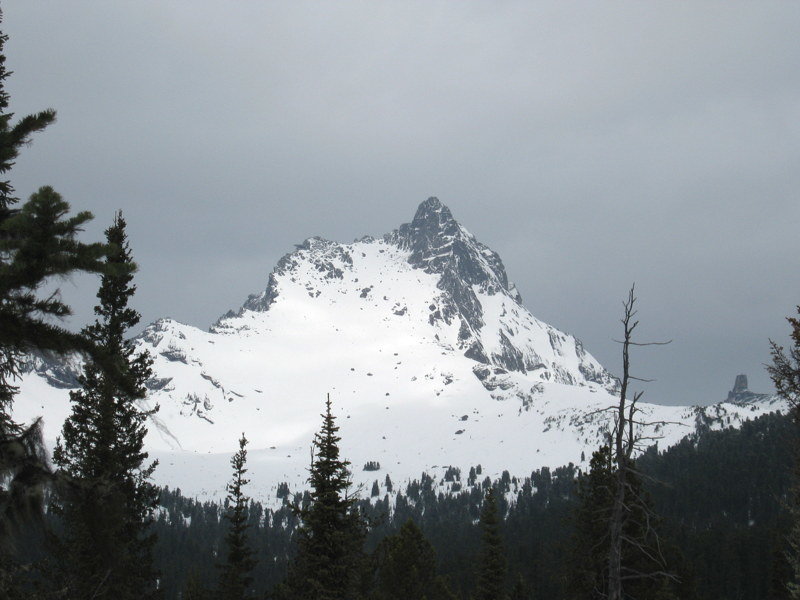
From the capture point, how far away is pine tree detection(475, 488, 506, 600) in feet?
118

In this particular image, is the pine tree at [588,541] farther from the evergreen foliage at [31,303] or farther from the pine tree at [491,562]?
the evergreen foliage at [31,303]

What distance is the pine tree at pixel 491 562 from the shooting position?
3600cm

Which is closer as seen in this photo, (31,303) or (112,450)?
(31,303)

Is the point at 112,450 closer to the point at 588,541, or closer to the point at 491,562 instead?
the point at 588,541

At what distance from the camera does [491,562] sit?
36.5 meters

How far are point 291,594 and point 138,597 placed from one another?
261 inches

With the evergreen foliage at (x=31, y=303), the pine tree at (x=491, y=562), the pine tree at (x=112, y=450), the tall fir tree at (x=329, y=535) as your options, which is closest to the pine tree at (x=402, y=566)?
the pine tree at (x=491, y=562)

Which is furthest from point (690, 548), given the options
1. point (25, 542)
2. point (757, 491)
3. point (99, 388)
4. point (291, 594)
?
point (25, 542)

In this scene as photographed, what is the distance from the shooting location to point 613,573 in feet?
42.4

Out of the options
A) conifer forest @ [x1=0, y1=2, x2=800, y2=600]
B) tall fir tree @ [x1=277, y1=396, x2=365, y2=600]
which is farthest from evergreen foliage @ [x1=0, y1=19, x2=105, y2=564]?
tall fir tree @ [x1=277, y1=396, x2=365, y2=600]

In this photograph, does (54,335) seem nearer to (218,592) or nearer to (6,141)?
(6,141)

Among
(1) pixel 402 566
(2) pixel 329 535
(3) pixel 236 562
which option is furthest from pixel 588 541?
(3) pixel 236 562

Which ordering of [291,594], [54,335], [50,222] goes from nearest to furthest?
[50,222] < [54,335] < [291,594]

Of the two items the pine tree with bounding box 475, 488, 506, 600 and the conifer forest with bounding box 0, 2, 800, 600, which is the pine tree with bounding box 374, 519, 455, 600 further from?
the pine tree with bounding box 475, 488, 506, 600
